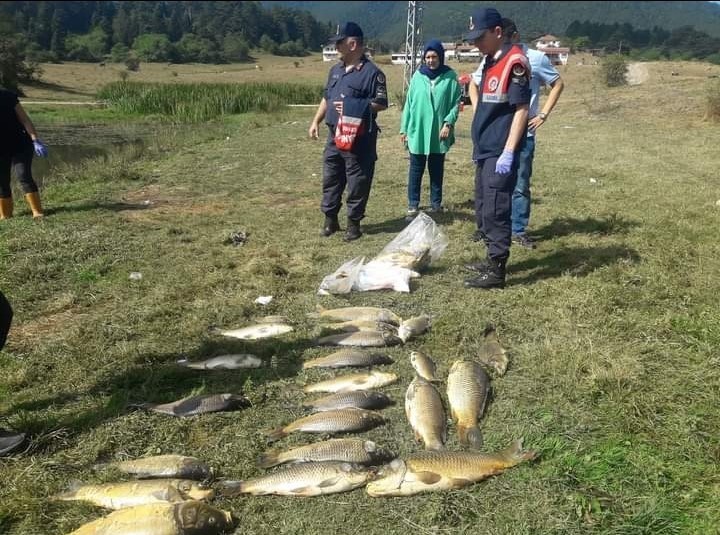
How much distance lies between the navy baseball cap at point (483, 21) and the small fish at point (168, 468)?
3.63 m

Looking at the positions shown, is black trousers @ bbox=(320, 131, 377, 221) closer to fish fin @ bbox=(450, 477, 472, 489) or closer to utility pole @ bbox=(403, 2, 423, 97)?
fish fin @ bbox=(450, 477, 472, 489)

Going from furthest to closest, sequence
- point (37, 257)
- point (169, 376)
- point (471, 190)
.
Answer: point (471, 190)
point (37, 257)
point (169, 376)

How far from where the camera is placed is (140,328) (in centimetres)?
417

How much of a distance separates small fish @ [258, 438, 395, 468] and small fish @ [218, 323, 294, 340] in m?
1.34

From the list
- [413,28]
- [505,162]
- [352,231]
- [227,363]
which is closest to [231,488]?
[227,363]

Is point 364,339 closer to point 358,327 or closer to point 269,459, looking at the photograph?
point 358,327

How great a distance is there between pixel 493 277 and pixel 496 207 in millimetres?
624

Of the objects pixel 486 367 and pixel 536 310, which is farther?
pixel 536 310

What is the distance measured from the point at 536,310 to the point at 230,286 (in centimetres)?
272

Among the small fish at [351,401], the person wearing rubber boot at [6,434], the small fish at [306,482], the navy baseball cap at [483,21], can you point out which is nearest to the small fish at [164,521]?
the small fish at [306,482]

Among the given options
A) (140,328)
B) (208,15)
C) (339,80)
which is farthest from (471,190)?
(208,15)

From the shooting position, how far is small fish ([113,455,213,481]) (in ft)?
8.49

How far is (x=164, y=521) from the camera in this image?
2199mm

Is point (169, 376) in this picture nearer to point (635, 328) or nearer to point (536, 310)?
point (536, 310)
